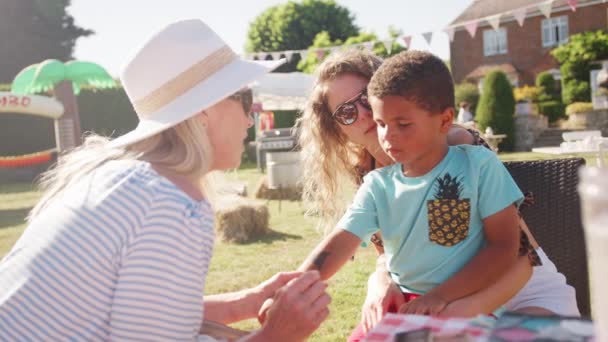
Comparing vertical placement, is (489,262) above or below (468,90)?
above

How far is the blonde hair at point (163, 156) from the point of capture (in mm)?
1656

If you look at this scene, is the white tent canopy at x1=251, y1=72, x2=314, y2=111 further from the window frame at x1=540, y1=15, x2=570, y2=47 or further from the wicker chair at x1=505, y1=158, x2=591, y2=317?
the window frame at x1=540, y1=15, x2=570, y2=47

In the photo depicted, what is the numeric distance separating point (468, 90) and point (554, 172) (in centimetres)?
2504

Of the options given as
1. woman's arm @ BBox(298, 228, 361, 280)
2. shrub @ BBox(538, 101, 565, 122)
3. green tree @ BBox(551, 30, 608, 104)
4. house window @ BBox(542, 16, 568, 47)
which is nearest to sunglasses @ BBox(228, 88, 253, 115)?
woman's arm @ BBox(298, 228, 361, 280)

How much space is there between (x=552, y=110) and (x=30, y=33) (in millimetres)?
34032

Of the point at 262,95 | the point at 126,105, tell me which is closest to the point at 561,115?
the point at 262,95

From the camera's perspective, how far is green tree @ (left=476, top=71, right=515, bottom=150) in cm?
2241

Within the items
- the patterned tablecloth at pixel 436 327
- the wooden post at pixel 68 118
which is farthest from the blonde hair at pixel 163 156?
the wooden post at pixel 68 118

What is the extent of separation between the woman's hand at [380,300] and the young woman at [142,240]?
0.44m

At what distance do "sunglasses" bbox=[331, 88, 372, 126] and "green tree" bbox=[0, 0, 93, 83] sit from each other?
4352 centimetres

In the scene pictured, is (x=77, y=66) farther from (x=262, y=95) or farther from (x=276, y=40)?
(x=276, y=40)

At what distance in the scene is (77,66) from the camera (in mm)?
15023

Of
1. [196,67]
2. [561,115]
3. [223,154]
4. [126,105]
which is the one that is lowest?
[561,115]

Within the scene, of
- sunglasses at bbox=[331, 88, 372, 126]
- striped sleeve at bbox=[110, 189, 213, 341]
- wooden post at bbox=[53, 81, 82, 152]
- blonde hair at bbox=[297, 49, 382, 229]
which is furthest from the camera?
wooden post at bbox=[53, 81, 82, 152]
